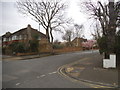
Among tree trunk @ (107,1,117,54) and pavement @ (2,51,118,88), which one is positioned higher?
tree trunk @ (107,1,117,54)

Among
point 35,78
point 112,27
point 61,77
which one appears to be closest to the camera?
point 35,78

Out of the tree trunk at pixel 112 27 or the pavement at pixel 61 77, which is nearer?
the pavement at pixel 61 77

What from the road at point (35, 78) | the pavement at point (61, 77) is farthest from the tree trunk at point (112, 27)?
the road at point (35, 78)

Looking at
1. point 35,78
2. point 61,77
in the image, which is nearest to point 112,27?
point 61,77

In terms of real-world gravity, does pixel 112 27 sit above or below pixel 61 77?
above

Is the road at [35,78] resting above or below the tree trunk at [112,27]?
below

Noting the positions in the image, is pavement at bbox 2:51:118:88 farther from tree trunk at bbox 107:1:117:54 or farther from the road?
tree trunk at bbox 107:1:117:54

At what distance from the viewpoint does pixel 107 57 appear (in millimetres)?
10273

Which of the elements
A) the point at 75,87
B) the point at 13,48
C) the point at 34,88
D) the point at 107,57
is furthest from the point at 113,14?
the point at 13,48

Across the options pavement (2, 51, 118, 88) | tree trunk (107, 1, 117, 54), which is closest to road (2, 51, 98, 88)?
pavement (2, 51, 118, 88)

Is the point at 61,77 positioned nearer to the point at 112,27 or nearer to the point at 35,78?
the point at 35,78

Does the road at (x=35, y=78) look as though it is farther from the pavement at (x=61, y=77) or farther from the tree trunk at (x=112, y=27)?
the tree trunk at (x=112, y=27)

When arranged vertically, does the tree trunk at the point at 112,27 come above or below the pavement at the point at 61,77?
above

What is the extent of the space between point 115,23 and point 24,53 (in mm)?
16843
